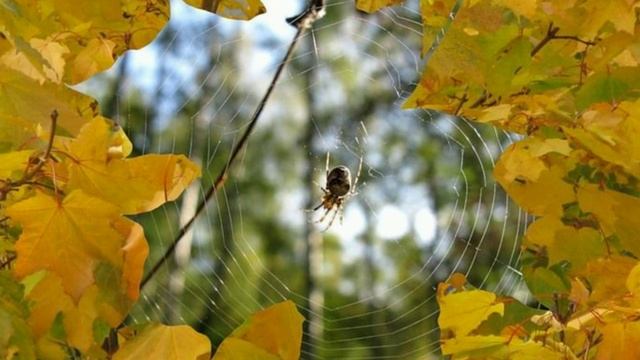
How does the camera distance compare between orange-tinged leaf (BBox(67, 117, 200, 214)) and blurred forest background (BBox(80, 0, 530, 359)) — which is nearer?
orange-tinged leaf (BBox(67, 117, 200, 214))

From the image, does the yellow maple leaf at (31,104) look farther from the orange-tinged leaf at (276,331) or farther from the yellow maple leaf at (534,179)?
the yellow maple leaf at (534,179)

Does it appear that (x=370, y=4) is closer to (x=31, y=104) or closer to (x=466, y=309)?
(x=466, y=309)

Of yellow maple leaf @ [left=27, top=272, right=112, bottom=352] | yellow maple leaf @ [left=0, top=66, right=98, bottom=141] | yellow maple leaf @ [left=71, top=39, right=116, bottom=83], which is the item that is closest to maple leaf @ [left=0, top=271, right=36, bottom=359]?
yellow maple leaf @ [left=27, top=272, right=112, bottom=352]

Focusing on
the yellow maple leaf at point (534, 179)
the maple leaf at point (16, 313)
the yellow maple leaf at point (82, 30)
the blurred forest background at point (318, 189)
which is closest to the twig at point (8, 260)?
the maple leaf at point (16, 313)

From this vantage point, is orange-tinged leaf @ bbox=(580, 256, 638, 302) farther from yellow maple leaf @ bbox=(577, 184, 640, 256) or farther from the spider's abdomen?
the spider's abdomen

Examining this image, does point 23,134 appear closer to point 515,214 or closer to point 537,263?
point 537,263

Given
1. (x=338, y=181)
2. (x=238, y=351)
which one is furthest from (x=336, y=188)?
(x=238, y=351)

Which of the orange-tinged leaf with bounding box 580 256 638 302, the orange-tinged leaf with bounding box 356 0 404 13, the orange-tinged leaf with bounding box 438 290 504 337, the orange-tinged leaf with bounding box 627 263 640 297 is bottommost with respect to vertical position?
the orange-tinged leaf with bounding box 438 290 504 337
